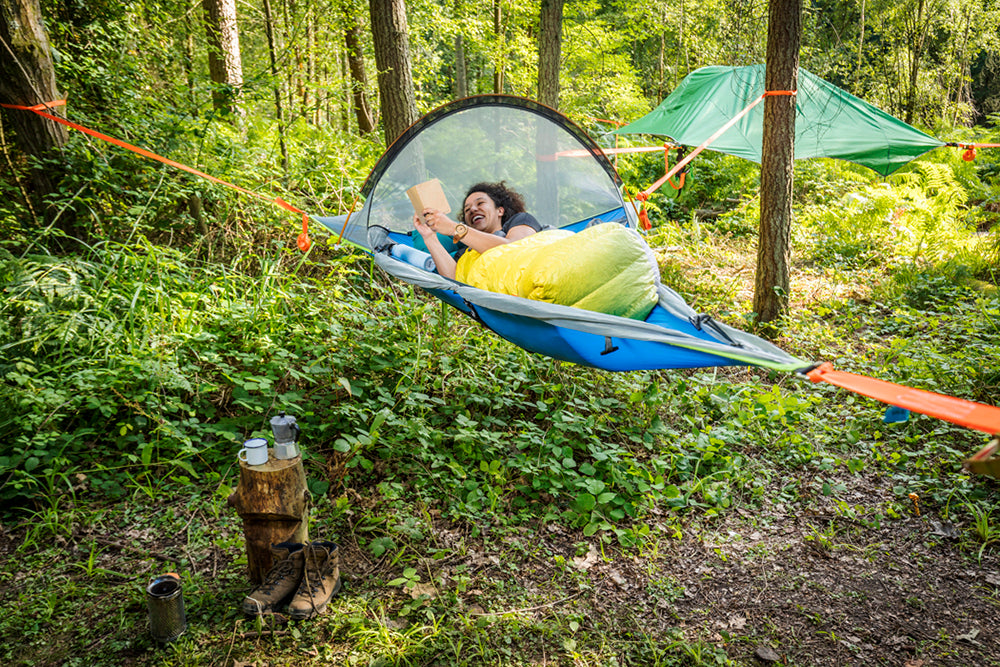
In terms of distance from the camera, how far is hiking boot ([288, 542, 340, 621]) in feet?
4.92

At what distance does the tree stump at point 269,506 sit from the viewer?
1.51 meters

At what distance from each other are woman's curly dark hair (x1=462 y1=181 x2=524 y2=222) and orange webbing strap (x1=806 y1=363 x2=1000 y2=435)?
5.81 ft

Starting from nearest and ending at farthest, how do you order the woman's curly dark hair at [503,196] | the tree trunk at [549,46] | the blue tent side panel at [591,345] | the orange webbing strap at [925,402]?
the orange webbing strap at [925,402], the blue tent side panel at [591,345], the woman's curly dark hair at [503,196], the tree trunk at [549,46]

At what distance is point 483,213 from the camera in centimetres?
273

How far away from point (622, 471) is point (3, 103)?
2.90 m

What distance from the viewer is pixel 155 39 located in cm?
338

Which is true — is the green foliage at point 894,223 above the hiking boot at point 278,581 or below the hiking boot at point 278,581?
above

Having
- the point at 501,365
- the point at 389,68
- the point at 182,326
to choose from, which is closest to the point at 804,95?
the point at 389,68

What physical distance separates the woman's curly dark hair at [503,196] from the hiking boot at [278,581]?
1695mm

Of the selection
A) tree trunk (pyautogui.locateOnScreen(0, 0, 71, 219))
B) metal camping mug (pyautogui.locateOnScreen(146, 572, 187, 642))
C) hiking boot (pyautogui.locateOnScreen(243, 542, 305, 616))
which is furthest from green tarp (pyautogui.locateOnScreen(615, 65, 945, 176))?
metal camping mug (pyautogui.locateOnScreen(146, 572, 187, 642))

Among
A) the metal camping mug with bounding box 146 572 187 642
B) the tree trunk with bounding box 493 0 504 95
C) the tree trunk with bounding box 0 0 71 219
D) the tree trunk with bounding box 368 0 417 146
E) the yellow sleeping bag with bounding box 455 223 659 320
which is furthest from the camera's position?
the tree trunk with bounding box 493 0 504 95

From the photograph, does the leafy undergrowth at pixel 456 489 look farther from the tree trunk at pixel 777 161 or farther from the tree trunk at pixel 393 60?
the tree trunk at pixel 393 60

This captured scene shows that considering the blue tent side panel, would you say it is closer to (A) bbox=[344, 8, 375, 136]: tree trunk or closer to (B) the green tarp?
(B) the green tarp

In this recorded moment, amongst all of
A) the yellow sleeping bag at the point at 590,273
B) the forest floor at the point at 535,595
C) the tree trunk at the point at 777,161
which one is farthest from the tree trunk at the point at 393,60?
the forest floor at the point at 535,595
